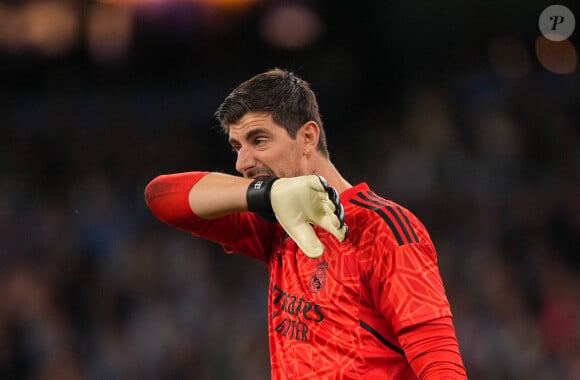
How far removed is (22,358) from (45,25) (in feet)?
11.1

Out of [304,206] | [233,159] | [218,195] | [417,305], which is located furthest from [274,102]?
[233,159]

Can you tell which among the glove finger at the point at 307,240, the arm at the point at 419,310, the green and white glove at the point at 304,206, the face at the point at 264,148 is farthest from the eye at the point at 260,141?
the arm at the point at 419,310

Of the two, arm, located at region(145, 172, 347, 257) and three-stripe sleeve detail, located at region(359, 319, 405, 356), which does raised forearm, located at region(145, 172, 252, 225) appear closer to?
arm, located at region(145, 172, 347, 257)

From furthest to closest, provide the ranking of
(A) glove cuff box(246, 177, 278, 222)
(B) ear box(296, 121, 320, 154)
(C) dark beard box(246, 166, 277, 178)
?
(B) ear box(296, 121, 320, 154) → (C) dark beard box(246, 166, 277, 178) → (A) glove cuff box(246, 177, 278, 222)

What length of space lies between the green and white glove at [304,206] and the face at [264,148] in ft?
0.72

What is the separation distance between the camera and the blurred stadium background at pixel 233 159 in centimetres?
604

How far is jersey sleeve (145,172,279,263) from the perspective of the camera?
2.38 meters

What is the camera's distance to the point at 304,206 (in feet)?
6.64

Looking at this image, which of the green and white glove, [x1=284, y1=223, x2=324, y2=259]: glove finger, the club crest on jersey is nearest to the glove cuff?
the green and white glove

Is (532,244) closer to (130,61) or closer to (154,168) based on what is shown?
(154,168)

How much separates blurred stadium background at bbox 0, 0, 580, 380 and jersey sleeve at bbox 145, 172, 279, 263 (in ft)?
11.3

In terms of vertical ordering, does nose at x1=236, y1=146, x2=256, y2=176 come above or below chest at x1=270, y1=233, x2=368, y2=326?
above

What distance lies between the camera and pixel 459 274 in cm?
610

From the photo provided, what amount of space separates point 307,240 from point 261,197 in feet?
0.60
